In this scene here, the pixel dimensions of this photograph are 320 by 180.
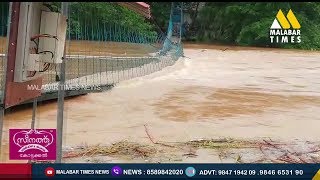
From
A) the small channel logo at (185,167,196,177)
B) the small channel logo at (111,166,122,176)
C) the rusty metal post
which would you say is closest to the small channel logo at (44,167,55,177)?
the small channel logo at (111,166,122,176)

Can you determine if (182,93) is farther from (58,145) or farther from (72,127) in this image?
(58,145)

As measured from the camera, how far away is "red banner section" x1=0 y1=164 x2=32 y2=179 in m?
3.01

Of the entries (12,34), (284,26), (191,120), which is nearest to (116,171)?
(12,34)

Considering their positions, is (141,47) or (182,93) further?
(141,47)

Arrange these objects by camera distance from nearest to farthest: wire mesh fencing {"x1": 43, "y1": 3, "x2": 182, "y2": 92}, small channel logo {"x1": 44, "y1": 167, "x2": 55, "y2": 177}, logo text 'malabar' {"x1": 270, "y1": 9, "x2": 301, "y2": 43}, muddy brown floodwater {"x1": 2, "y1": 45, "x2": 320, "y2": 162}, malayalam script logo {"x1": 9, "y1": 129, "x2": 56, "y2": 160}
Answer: small channel logo {"x1": 44, "y1": 167, "x2": 55, "y2": 177}
malayalam script logo {"x1": 9, "y1": 129, "x2": 56, "y2": 160}
muddy brown floodwater {"x1": 2, "y1": 45, "x2": 320, "y2": 162}
logo text 'malabar' {"x1": 270, "y1": 9, "x2": 301, "y2": 43}
wire mesh fencing {"x1": 43, "y1": 3, "x2": 182, "y2": 92}

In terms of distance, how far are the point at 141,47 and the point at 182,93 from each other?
35.9ft

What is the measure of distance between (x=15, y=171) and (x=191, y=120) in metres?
5.31

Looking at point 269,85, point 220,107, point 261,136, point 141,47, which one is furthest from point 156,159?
point 141,47

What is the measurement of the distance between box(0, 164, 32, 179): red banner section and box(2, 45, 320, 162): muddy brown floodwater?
489mm

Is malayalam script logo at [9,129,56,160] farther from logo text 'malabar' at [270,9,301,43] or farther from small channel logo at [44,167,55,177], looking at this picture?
logo text 'malabar' at [270,9,301,43]

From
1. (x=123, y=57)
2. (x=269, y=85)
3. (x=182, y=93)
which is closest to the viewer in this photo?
(x=182, y=93)

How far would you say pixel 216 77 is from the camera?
15469 mm

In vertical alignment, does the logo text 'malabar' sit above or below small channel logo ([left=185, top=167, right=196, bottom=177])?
above

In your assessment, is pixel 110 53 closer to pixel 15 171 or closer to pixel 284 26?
pixel 284 26
